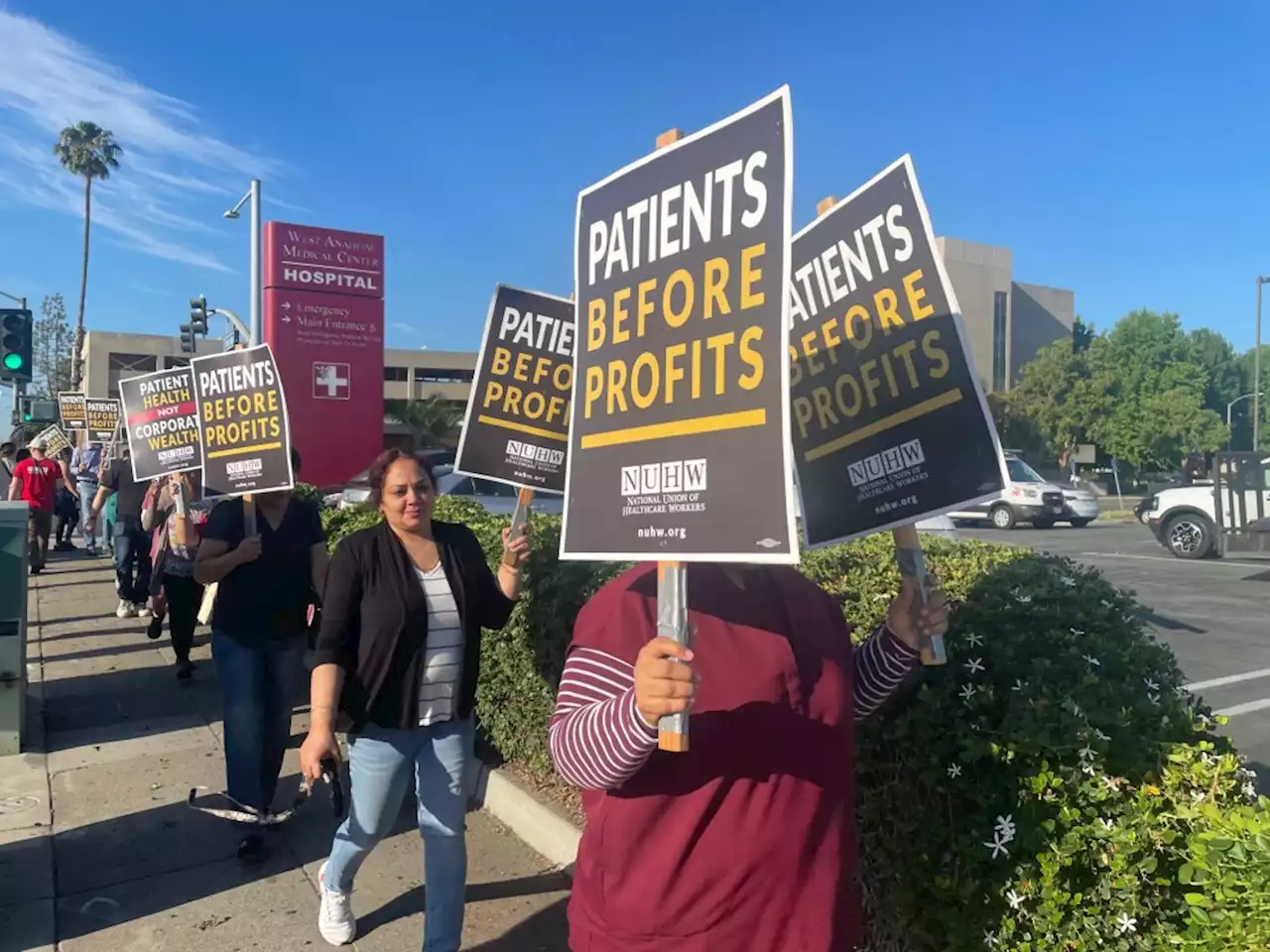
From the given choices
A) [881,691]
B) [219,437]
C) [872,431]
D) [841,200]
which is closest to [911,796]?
[881,691]

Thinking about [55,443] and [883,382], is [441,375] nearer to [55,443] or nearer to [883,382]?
[55,443]

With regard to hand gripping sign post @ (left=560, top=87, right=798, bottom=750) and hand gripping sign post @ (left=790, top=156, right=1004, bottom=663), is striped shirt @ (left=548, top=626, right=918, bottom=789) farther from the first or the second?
hand gripping sign post @ (left=790, top=156, right=1004, bottom=663)

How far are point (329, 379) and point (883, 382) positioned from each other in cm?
1487

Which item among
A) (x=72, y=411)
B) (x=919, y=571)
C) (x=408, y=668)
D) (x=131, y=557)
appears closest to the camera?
(x=919, y=571)

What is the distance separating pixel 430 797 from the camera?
3.47 meters

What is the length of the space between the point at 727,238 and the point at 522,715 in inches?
146

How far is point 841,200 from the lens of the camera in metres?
2.37

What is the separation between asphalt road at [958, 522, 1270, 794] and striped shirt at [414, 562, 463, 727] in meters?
2.40

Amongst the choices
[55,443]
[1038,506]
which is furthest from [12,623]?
[1038,506]

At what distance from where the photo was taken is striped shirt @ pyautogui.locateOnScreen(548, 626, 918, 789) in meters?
1.81

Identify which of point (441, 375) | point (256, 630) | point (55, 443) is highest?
point (441, 375)

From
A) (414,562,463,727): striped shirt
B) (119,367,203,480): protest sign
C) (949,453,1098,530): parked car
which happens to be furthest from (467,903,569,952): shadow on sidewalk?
(949,453,1098,530): parked car

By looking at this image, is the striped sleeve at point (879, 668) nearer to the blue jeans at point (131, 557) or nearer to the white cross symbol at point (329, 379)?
Result: the blue jeans at point (131, 557)

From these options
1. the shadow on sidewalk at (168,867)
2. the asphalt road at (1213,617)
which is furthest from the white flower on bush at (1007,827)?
the shadow on sidewalk at (168,867)
